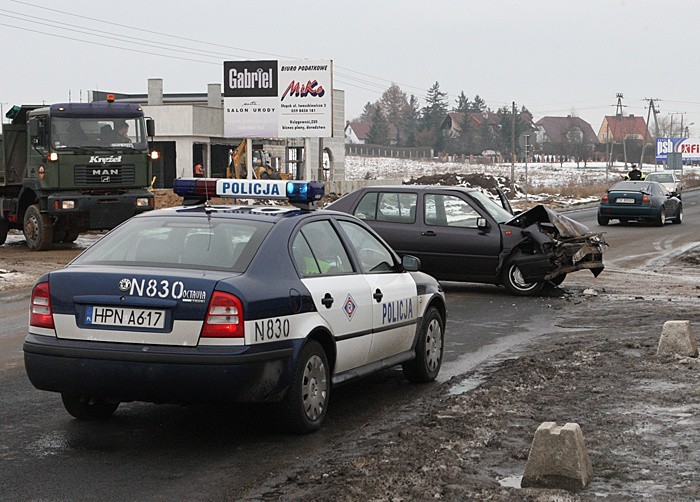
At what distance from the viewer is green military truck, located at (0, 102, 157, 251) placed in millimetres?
22375

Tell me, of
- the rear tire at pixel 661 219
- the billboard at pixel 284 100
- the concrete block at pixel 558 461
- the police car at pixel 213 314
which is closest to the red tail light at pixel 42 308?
the police car at pixel 213 314

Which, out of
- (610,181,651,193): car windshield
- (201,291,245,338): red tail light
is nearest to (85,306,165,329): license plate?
(201,291,245,338): red tail light

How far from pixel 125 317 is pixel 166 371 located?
0.43 metres

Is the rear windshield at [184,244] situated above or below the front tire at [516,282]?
above

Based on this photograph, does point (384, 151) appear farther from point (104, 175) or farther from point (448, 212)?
point (448, 212)

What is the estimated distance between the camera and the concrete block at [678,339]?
10.3 m

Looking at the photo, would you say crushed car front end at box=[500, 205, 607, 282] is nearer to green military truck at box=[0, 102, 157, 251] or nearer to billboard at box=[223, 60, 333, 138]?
green military truck at box=[0, 102, 157, 251]

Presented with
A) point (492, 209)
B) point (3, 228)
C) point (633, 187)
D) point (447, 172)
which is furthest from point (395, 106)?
point (492, 209)

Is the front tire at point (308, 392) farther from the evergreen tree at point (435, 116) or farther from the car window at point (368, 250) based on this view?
the evergreen tree at point (435, 116)

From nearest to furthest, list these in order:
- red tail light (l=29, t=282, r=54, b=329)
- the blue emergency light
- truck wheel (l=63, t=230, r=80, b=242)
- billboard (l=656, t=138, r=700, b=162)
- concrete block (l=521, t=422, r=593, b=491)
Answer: concrete block (l=521, t=422, r=593, b=491) < red tail light (l=29, t=282, r=54, b=329) < the blue emergency light < truck wheel (l=63, t=230, r=80, b=242) < billboard (l=656, t=138, r=700, b=162)

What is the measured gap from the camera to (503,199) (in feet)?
58.9

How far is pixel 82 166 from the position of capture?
74.7 feet

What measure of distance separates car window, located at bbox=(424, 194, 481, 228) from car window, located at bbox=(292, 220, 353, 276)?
8197 millimetres

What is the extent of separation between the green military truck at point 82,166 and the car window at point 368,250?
48.9 ft
